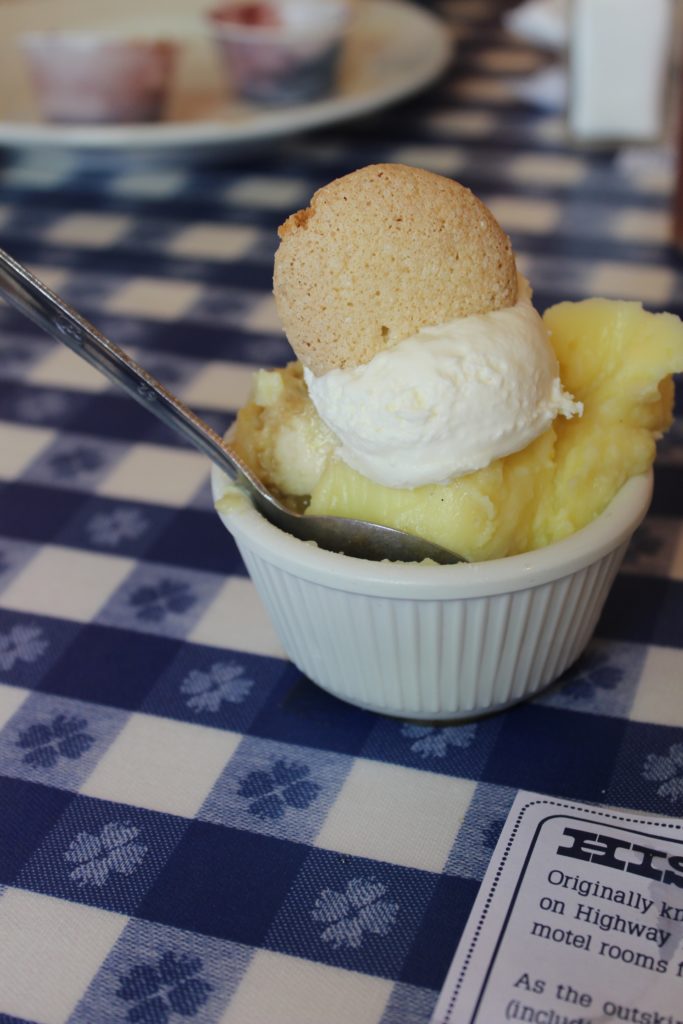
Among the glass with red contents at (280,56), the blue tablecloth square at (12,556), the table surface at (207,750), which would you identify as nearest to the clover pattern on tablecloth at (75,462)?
the table surface at (207,750)

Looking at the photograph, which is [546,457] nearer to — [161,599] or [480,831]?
[480,831]

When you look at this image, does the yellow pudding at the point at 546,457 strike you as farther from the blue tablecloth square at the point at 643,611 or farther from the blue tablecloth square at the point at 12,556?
the blue tablecloth square at the point at 12,556

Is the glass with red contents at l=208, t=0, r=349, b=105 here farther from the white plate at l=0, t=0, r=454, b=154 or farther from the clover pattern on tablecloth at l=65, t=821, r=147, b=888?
the clover pattern on tablecloth at l=65, t=821, r=147, b=888

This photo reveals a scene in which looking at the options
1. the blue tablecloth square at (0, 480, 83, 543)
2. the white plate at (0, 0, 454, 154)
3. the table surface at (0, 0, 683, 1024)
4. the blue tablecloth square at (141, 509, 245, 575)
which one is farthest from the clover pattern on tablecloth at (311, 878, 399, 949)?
the white plate at (0, 0, 454, 154)

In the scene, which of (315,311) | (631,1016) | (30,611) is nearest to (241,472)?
(315,311)

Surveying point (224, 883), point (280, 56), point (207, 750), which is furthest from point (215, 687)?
point (280, 56)

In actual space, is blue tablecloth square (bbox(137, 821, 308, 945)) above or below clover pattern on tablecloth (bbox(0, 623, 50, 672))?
above

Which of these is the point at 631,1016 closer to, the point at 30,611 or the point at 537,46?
the point at 30,611
